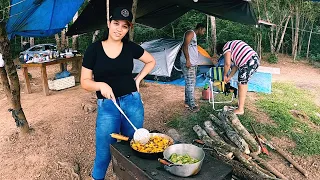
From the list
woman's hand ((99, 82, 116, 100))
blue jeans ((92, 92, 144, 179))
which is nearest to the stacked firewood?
blue jeans ((92, 92, 144, 179))

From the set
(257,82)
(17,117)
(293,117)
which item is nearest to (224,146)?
(293,117)

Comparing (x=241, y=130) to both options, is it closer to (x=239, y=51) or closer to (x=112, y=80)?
(x=239, y=51)

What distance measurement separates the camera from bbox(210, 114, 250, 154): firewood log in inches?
117

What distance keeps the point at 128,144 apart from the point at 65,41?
540 cm

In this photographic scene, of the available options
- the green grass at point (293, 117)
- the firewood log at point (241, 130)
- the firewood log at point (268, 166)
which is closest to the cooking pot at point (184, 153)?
the firewood log at point (268, 166)

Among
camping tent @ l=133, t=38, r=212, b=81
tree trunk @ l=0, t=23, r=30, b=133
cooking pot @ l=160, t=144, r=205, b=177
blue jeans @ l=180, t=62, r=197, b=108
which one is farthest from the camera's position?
camping tent @ l=133, t=38, r=212, b=81

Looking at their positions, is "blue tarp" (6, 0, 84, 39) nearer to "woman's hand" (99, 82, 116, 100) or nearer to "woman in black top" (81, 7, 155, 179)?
"woman in black top" (81, 7, 155, 179)

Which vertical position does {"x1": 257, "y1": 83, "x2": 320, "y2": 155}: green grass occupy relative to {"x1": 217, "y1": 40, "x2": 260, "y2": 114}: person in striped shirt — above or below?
below

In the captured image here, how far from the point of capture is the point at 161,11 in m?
5.75

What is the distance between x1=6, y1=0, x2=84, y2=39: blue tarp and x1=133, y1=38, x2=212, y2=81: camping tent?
2.45 meters

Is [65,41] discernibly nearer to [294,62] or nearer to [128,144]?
[128,144]

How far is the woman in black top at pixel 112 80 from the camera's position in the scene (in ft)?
6.00

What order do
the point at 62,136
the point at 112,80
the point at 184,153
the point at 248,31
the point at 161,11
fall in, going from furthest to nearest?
the point at 248,31, the point at 161,11, the point at 62,136, the point at 112,80, the point at 184,153

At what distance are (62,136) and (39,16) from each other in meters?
1.88
